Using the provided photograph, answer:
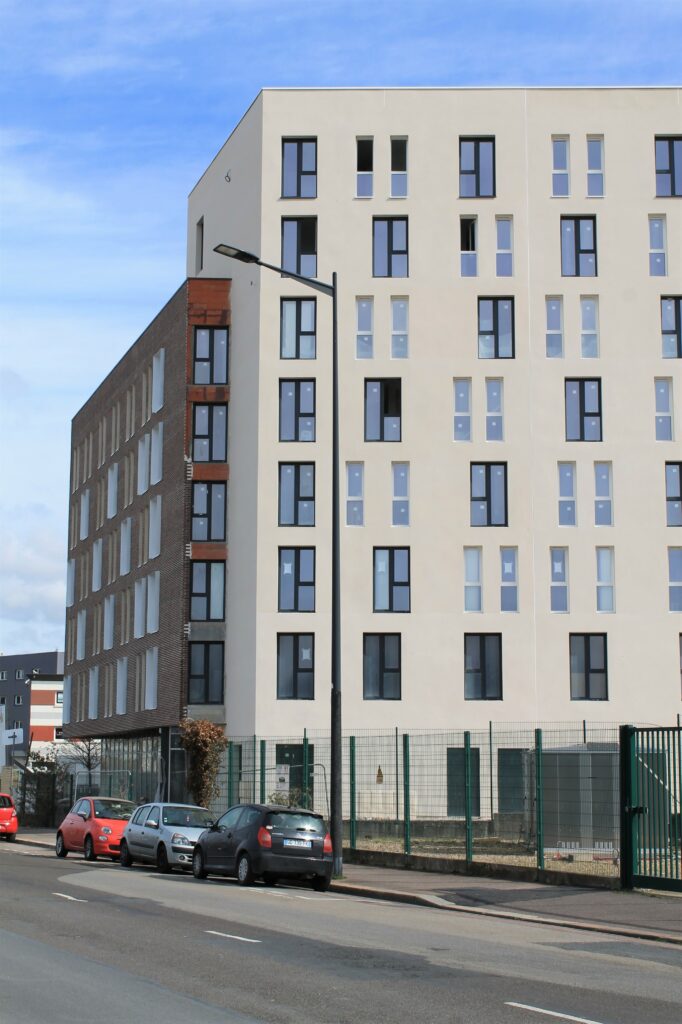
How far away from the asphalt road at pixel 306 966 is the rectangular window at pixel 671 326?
111ft

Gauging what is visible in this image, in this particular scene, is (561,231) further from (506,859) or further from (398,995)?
(398,995)

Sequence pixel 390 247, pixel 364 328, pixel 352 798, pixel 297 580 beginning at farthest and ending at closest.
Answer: pixel 390 247 < pixel 364 328 < pixel 297 580 < pixel 352 798

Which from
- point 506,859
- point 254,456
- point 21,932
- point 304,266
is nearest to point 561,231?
point 304,266

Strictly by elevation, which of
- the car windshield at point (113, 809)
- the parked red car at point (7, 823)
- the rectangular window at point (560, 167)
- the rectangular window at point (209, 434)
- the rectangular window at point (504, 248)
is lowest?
the parked red car at point (7, 823)

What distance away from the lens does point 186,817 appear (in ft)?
95.1

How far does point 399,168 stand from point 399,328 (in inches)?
236

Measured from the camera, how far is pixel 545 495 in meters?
49.8

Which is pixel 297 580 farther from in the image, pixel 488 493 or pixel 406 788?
pixel 406 788

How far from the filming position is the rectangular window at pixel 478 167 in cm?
5131

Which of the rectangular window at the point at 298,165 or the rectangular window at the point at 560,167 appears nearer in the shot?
the rectangular window at the point at 560,167

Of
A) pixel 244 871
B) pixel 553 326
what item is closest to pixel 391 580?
pixel 553 326

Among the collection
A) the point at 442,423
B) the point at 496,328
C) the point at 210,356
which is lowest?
the point at 442,423

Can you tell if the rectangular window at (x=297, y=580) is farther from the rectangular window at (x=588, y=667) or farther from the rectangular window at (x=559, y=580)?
the rectangular window at (x=588, y=667)

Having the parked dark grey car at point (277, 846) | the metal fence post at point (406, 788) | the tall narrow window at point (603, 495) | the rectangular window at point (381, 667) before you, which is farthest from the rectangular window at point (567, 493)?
the parked dark grey car at point (277, 846)
